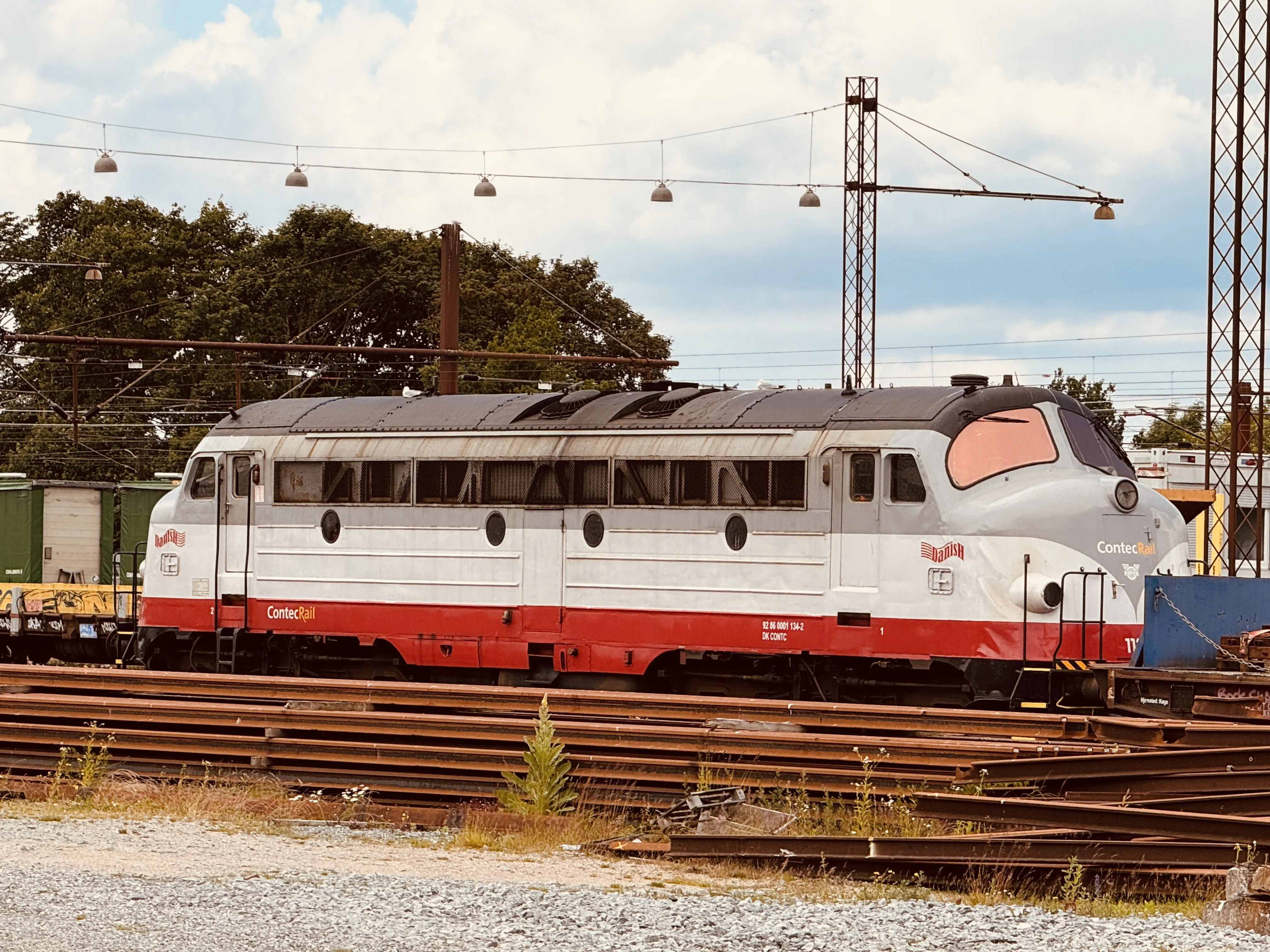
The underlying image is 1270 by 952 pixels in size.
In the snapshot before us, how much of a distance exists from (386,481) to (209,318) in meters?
38.6

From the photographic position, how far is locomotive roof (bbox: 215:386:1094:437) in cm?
1712

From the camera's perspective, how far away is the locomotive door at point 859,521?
1694 centimetres

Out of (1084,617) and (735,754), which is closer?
(735,754)

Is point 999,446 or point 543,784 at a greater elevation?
point 999,446

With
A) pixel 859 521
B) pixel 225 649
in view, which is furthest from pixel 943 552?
pixel 225 649

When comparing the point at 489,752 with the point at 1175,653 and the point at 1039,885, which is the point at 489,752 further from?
the point at 1175,653

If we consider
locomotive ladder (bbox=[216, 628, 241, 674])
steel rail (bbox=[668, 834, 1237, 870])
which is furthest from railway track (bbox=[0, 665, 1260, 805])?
locomotive ladder (bbox=[216, 628, 241, 674])

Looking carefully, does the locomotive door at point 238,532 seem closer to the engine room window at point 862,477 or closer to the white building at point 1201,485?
the engine room window at point 862,477

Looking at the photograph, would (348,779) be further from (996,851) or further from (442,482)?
(996,851)

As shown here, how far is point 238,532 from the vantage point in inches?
824

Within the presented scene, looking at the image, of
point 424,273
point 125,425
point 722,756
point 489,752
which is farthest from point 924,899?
point 424,273

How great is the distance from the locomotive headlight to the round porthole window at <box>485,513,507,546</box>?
6915 mm

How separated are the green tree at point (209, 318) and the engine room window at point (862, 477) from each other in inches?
1453

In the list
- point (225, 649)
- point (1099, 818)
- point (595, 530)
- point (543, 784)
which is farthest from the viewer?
point (225, 649)
